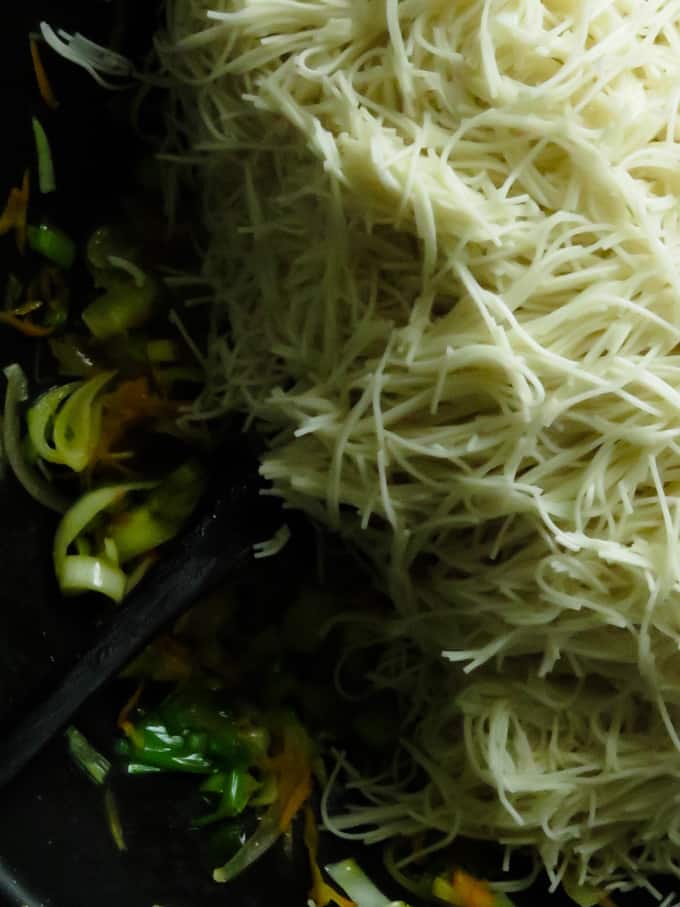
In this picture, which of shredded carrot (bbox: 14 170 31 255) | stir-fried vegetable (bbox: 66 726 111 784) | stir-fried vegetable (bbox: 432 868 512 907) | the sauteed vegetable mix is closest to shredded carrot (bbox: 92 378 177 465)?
the sauteed vegetable mix

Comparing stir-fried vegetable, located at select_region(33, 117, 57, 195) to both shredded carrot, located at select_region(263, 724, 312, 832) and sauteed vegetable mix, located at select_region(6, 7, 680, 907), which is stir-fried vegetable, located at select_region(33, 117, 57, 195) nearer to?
sauteed vegetable mix, located at select_region(6, 7, 680, 907)

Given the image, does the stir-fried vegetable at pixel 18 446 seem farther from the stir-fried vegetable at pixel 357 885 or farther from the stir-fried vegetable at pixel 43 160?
the stir-fried vegetable at pixel 357 885

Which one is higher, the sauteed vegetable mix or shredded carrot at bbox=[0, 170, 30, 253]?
shredded carrot at bbox=[0, 170, 30, 253]

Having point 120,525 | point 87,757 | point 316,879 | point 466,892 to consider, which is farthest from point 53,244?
point 466,892

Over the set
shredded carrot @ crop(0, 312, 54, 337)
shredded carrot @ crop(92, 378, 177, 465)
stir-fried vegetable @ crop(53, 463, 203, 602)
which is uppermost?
shredded carrot @ crop(0, 312, 54, 337)

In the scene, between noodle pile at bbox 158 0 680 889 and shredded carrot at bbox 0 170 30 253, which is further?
shredded carrot at bbox 0 170 30 253

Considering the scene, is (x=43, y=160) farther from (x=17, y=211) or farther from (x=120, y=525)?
(x=120, y=525)

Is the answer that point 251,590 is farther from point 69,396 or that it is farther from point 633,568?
point 633,568

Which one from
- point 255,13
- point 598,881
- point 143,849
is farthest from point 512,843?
point 255,13

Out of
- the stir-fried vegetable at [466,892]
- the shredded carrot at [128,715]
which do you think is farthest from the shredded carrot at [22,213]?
the stir-fried vegetable at [466,892]
